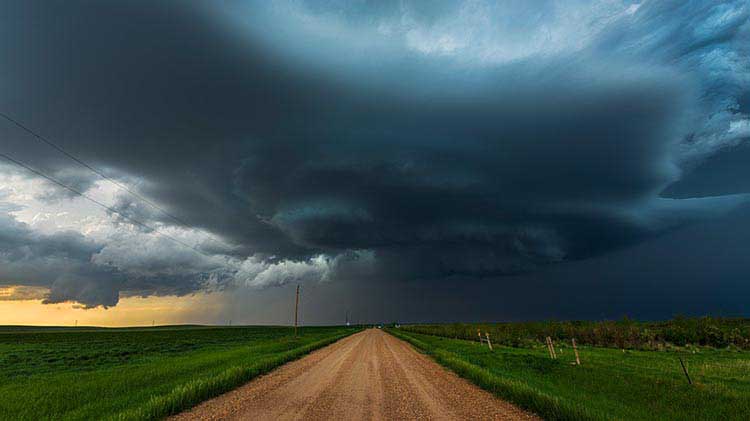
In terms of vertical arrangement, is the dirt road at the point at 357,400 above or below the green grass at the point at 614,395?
above

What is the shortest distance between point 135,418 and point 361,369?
623 inches

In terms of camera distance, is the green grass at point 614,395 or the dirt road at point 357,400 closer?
the dirt road at point 357,400

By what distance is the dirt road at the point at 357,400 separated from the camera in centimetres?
1230

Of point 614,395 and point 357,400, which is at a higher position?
point 357,400

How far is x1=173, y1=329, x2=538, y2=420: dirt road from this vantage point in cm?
1230

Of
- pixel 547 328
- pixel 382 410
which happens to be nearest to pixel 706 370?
pixel 382 410

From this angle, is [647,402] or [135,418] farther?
[647,402]

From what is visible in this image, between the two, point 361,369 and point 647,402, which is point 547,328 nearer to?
point 361,369

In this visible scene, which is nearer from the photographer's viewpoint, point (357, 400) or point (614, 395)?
point (357, 400)

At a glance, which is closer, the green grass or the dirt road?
the dirt road

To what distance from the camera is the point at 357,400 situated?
14.7 metres

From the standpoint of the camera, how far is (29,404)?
1397 centimetres

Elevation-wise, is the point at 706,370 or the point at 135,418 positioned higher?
the point at 135,418

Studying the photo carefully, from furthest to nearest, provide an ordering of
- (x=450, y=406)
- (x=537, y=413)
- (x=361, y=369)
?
(x=361, y=369)
(x=450, y=406)
(x=537, y=413)
